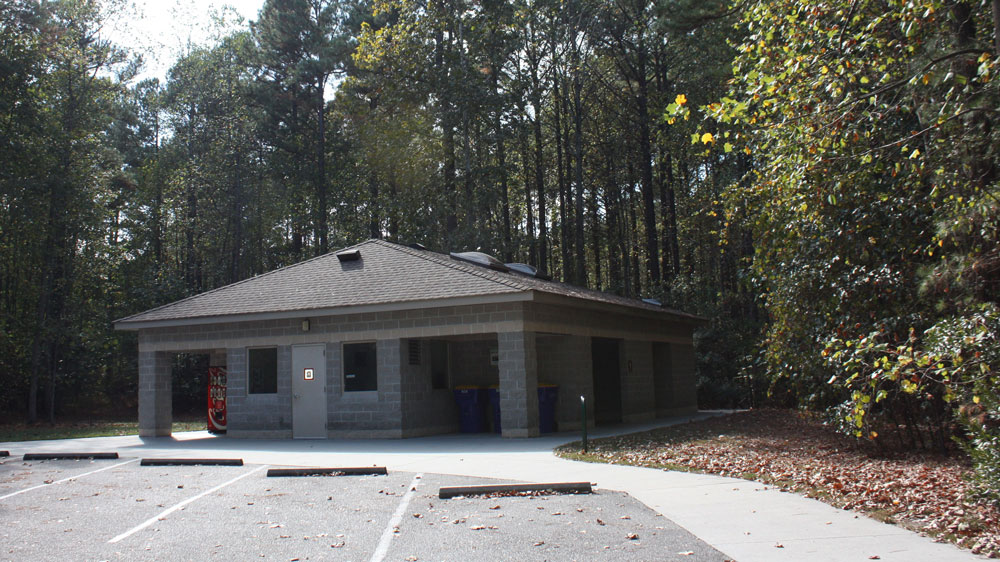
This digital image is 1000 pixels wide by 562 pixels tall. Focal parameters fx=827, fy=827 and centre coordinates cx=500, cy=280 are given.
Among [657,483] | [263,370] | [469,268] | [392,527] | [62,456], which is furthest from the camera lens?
[263,370]

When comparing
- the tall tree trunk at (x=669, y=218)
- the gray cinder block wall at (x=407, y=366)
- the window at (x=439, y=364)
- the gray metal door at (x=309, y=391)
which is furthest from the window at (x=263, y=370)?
the tall tree trunk at (x=669, y=218)

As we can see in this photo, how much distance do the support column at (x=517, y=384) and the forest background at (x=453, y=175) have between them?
4491mm

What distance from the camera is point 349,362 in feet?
60.7

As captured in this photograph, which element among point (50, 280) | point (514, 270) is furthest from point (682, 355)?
point (50, 280)

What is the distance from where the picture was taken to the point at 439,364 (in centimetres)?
1989

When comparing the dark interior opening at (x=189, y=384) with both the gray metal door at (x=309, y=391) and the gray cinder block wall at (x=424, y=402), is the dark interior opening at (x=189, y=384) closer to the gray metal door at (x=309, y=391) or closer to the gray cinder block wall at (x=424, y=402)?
the gray metal door at (x=309, y=391)

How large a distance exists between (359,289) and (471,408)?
379 cm

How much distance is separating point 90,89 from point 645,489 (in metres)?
30.0

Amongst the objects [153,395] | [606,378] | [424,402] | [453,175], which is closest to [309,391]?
[424,402]

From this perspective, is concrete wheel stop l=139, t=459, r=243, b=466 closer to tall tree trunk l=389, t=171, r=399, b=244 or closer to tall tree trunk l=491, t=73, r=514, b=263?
tall tree trunk l=491, t=73, r=514, b=263

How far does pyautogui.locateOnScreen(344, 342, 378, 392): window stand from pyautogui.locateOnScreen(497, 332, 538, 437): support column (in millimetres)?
3084

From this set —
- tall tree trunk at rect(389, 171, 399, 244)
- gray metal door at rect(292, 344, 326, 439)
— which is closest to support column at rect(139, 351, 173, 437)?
gray metal door at rect(292, 344, 326, 439)

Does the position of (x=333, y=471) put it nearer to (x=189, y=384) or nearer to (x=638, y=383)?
(x=638, y=383)

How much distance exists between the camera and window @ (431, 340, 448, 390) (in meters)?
19.5
